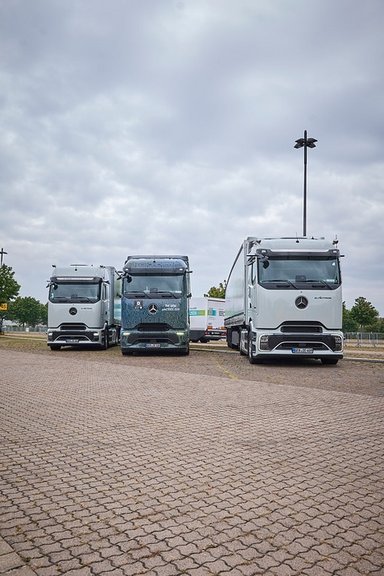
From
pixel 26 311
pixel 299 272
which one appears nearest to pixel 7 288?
pixel 299 272

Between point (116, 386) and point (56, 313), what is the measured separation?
10.7 meters

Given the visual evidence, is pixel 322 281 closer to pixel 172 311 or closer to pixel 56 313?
pixel 172 311

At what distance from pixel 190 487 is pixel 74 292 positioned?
16.2m

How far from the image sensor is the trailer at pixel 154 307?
16562 millimetres

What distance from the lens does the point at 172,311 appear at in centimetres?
1659

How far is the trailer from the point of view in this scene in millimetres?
16562

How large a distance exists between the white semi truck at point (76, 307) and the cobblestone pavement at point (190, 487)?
11.7 metres

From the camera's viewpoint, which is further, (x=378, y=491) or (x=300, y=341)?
(x=300, y=341)

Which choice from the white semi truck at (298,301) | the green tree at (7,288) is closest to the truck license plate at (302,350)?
the white semi truck at (298,301)

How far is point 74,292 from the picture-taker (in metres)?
19.2

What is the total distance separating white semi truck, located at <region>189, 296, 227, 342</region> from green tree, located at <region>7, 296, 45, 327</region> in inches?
Answer: 3419

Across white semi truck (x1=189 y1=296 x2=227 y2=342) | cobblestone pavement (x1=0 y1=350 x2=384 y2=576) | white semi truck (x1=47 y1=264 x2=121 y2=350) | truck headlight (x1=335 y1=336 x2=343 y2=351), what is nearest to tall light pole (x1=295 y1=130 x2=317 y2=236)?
truck headlight (x1=335 y1=336 x2=343 y2=351)

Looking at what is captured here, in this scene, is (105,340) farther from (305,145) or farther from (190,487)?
(190,487)

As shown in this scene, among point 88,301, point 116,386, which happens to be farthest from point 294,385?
point 88,301
